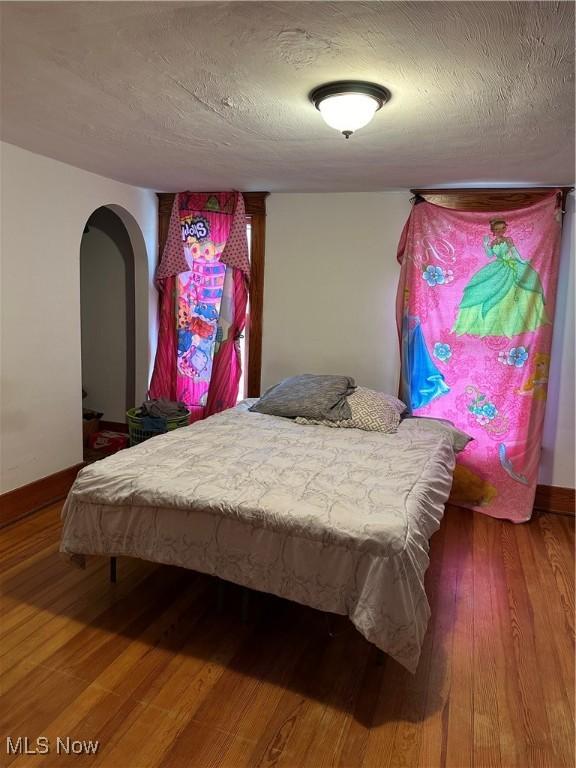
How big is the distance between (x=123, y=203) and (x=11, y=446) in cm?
195

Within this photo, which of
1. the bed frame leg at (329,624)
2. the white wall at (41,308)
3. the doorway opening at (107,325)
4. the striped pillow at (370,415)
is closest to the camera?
the bed frame leg at (329,624)

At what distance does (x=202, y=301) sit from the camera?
4414 millimetres

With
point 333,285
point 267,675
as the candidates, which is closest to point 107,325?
point 333,285

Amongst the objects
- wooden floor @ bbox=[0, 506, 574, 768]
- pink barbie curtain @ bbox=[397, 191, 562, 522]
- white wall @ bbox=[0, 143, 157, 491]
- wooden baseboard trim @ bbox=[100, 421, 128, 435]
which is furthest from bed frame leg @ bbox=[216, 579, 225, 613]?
wooden baseboard trim @ bbox=[100, 421, 128, 435]

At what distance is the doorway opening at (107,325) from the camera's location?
4.78 m

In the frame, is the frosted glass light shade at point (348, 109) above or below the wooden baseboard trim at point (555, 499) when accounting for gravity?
above

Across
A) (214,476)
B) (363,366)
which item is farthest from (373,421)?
(214,476)

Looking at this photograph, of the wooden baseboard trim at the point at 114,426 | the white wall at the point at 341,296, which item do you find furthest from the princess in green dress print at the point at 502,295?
the wooden baseboard trim at the point at 114,426

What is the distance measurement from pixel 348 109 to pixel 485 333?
6.93ft

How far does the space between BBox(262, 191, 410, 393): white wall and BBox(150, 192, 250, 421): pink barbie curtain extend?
25cm

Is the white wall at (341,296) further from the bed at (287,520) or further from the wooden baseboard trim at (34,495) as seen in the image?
the wooden baseboard trim at (34,495)

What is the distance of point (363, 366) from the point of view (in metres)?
4.09

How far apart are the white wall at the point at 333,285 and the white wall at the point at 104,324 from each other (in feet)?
4.83

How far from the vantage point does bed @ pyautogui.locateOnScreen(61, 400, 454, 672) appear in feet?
6.20
